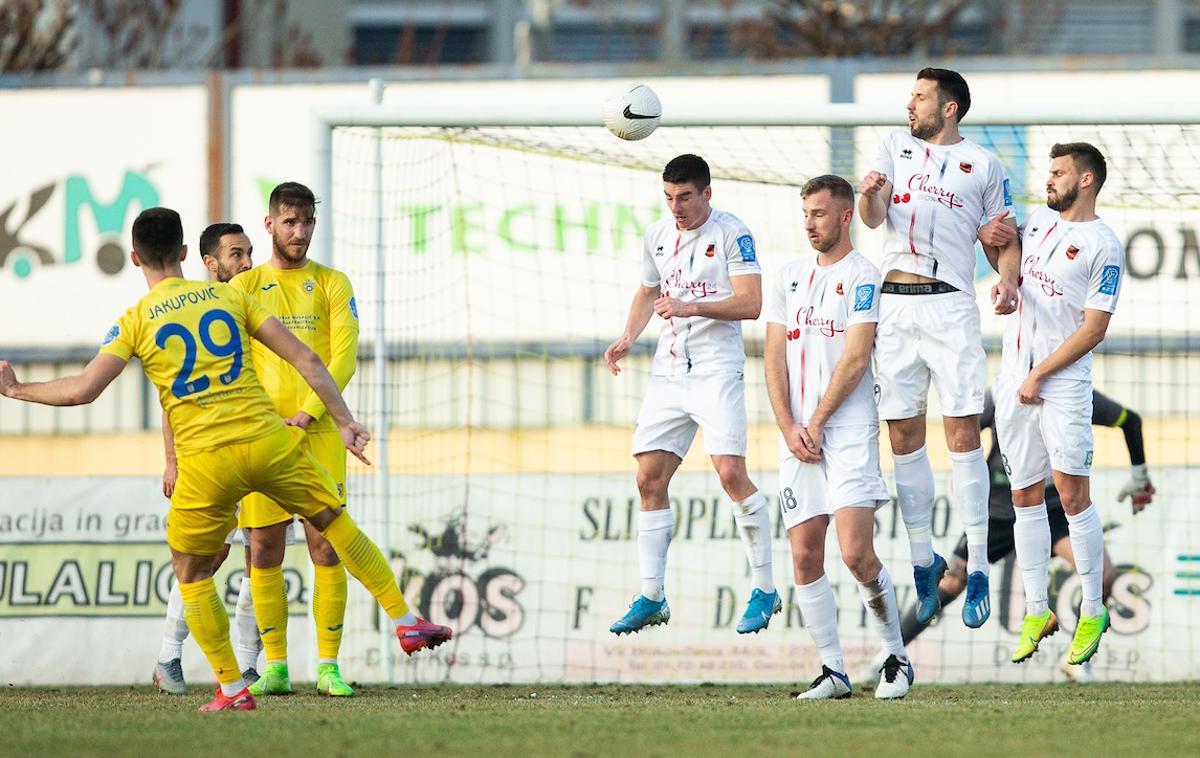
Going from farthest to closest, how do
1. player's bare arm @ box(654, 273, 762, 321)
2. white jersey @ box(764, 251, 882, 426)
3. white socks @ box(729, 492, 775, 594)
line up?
white socks @ box(729, 492, 775, 594) → player's bare arm @ box(654, 273, 762, 321) → white jersey @ box(764, 251, 882, 426)

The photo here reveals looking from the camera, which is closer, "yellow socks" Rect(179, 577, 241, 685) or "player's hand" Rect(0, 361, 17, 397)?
"player's hand" Rect(0, 361, 17, 397)

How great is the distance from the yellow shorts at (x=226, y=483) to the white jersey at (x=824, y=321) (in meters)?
2.34

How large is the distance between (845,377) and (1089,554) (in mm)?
1742

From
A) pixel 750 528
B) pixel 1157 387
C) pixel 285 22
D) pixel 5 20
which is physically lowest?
pixel 750 528

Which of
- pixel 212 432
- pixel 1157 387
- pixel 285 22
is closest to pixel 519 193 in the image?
pixel 1157 387

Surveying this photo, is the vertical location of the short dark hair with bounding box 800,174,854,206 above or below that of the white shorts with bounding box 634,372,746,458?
above

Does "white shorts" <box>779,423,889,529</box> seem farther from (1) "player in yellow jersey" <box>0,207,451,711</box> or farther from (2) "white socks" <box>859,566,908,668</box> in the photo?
(1) "player in yellow jersey" <box>0,207,451,711</box>

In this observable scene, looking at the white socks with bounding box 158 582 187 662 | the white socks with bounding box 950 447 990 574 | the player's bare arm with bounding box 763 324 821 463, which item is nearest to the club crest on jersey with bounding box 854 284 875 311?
the player's bare arm with bounding box 763 324 821 463

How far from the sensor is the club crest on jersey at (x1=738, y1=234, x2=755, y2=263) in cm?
827

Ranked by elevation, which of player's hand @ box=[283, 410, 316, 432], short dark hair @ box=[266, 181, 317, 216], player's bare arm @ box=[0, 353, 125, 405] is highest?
short dark hair @ box=[266, 181, 317, 216]

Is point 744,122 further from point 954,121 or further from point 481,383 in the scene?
point 481,383

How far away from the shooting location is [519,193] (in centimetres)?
1550

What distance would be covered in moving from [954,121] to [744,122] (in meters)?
1.66

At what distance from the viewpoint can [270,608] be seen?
8234 millimetres
